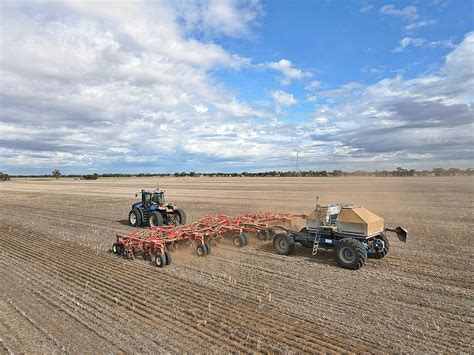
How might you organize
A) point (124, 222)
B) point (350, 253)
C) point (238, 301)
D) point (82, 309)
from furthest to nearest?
point (124, 222) < point (350, 253) < point (238, 301) < point (82, 309)

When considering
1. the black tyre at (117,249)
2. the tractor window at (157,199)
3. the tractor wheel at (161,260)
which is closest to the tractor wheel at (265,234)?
the tractor wheel at (161,260)

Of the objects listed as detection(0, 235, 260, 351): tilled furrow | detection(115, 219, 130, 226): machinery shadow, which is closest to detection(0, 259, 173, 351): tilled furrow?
detection(0, 235, 260, 351): tilled furrow

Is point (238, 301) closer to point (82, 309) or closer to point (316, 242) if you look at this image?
point (82, 309)

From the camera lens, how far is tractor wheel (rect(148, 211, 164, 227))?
16.8m

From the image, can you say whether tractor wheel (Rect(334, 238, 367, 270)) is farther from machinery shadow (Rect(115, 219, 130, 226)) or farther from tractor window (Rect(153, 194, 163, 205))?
machinery shadow (Rect(115, 219, 130, 226))

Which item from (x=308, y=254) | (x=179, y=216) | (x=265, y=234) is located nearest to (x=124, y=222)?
(x=179, y=216)

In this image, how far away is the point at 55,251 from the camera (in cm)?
1277

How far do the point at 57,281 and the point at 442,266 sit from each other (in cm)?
1095

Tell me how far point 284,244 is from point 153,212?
779cm

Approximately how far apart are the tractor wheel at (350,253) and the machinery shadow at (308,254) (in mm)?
462

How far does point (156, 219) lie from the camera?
16828mm

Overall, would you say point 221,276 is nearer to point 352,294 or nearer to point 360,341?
point 352,294

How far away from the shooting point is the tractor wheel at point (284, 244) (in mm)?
11539

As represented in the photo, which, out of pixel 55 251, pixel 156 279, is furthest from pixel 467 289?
pixel 55 251
